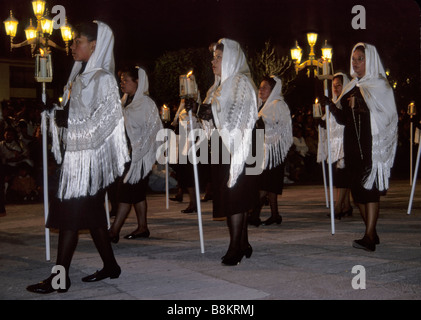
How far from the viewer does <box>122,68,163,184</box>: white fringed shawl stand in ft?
20.3

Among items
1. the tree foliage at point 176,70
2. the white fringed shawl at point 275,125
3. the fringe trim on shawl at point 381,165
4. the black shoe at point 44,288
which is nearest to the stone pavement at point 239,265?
the black shoe at point 44,288

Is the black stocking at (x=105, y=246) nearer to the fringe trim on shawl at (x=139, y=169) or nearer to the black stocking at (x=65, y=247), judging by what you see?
the black stocking at (x=65, y=247)

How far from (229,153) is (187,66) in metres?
28.5

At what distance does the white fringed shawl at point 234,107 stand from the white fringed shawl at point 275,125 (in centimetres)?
237

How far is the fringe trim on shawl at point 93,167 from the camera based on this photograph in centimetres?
416

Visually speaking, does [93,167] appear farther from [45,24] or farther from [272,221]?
[45,24]

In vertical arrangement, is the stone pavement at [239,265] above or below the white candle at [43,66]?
below

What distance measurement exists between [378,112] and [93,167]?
2.90 metres

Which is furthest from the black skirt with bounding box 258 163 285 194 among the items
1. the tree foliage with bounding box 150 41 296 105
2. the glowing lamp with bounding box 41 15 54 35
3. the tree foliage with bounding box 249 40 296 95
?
the tree foliage with bounding box 249 40 296 95

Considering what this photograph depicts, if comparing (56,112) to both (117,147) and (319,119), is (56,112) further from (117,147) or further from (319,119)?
(319,119)

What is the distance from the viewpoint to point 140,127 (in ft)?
20.4

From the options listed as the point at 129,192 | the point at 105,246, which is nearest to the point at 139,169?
the point at 129,192

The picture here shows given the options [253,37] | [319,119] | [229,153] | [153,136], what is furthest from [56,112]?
[253,37]

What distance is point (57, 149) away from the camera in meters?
4.43
